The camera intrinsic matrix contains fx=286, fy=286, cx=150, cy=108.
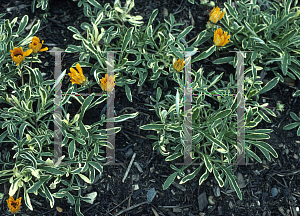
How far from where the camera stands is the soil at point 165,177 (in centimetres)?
165

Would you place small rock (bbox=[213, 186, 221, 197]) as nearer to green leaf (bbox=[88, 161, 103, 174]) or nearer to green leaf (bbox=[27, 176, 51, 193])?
green leaf (bbox=[88, 161, 103, 174])

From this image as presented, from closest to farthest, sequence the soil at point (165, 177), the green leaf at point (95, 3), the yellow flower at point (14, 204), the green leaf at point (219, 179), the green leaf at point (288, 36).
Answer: the yellow flower at point (14, 204) < the green leaf at point (219, 179) < the soil at point (165, 177) < the green leaf at point (288, 36) < the green leaf at point (95, 3)

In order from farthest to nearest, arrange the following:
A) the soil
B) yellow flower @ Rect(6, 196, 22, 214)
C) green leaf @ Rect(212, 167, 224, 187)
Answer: the soil < green leaf @ Rect(212, 167, 224, 187) < yellow flower @ Rect(6, 196, 22, 214)

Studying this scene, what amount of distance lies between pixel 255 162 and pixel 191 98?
0.57 meters

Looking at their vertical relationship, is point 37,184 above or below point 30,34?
below

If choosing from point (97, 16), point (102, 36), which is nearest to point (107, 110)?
point (102, 36)

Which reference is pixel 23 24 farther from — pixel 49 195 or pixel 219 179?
pixel 219 179

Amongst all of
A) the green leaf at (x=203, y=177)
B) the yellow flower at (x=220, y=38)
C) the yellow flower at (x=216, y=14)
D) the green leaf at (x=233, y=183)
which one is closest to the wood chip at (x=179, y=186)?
the green leaf at (x=203, y=177)

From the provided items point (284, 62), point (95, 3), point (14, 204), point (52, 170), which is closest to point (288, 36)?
point (284, 62)

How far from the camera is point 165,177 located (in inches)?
67.1

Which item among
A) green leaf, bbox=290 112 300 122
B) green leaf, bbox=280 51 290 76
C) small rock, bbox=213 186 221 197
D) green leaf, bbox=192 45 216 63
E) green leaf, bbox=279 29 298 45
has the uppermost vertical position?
green leaf, bbox=279 29 298 45

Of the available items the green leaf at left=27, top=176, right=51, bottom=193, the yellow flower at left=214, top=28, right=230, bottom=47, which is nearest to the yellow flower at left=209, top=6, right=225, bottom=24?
the yellow flower at left=214, top=28, right=230, bottom=47

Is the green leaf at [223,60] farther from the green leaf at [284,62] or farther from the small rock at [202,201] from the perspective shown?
the small rock at [202,201]

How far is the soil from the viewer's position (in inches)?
65.1
